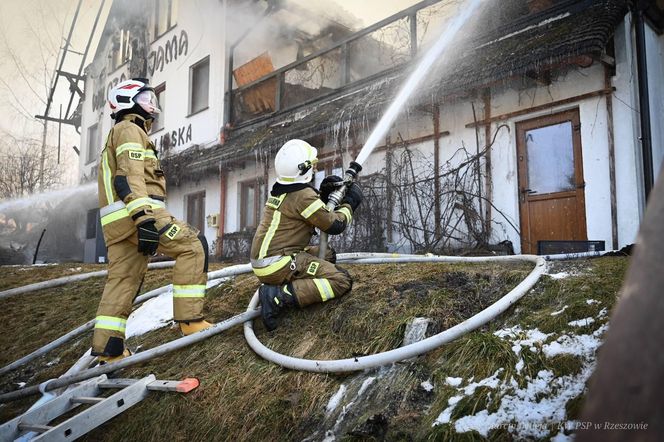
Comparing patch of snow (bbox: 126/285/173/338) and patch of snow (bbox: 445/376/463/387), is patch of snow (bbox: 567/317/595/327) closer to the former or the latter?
patch of snow (bbox: 445/376/463/387)

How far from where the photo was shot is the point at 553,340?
7.43ft

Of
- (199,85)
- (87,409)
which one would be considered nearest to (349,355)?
(87,409)

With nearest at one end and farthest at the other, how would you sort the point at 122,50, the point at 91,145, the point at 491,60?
the point at 491,60 < the point at 122,50 < the point at 91,145

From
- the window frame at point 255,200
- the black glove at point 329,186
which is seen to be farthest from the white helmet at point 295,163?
the window frame at point 255,200

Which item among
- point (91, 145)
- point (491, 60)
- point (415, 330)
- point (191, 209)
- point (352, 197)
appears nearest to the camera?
point (415, 330)

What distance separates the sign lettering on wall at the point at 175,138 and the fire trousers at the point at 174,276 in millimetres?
11204

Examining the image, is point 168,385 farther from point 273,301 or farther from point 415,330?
point 415,330

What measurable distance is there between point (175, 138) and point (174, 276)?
39.5ft

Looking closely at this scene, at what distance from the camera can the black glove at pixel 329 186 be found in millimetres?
3586

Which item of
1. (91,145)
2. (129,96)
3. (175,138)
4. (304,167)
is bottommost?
(304,167)

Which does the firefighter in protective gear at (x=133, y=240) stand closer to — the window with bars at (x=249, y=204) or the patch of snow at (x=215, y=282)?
the patch of snow at (x=215, y=282)

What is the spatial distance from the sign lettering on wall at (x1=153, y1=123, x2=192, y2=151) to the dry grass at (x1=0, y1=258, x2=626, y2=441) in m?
11.1

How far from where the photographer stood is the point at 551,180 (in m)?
6.96

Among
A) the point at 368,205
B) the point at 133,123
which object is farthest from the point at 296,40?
the point at 133,123
